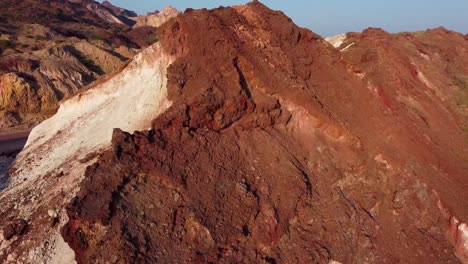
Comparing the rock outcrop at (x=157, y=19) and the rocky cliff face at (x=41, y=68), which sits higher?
the rock outcrop at (x=157, y=19)

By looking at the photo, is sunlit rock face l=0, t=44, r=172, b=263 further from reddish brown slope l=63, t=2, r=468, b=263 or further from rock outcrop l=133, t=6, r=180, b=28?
rock outcrop l=133, t=6, r=180, b=28

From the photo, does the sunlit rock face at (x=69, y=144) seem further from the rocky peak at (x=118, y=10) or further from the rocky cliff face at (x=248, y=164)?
the rocky peak at (x=118, y=10)

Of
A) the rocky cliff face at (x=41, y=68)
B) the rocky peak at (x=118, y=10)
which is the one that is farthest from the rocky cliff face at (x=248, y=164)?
the rocky peak at (x=118, y=10)

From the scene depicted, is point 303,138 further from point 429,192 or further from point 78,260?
point 78,260

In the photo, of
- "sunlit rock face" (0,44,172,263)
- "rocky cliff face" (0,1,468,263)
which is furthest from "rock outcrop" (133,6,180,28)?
"rocky cliff face" (0,1,468,263)

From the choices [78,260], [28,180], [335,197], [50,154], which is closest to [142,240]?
[78,260]

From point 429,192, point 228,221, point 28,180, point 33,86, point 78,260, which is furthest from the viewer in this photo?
point 33,86
